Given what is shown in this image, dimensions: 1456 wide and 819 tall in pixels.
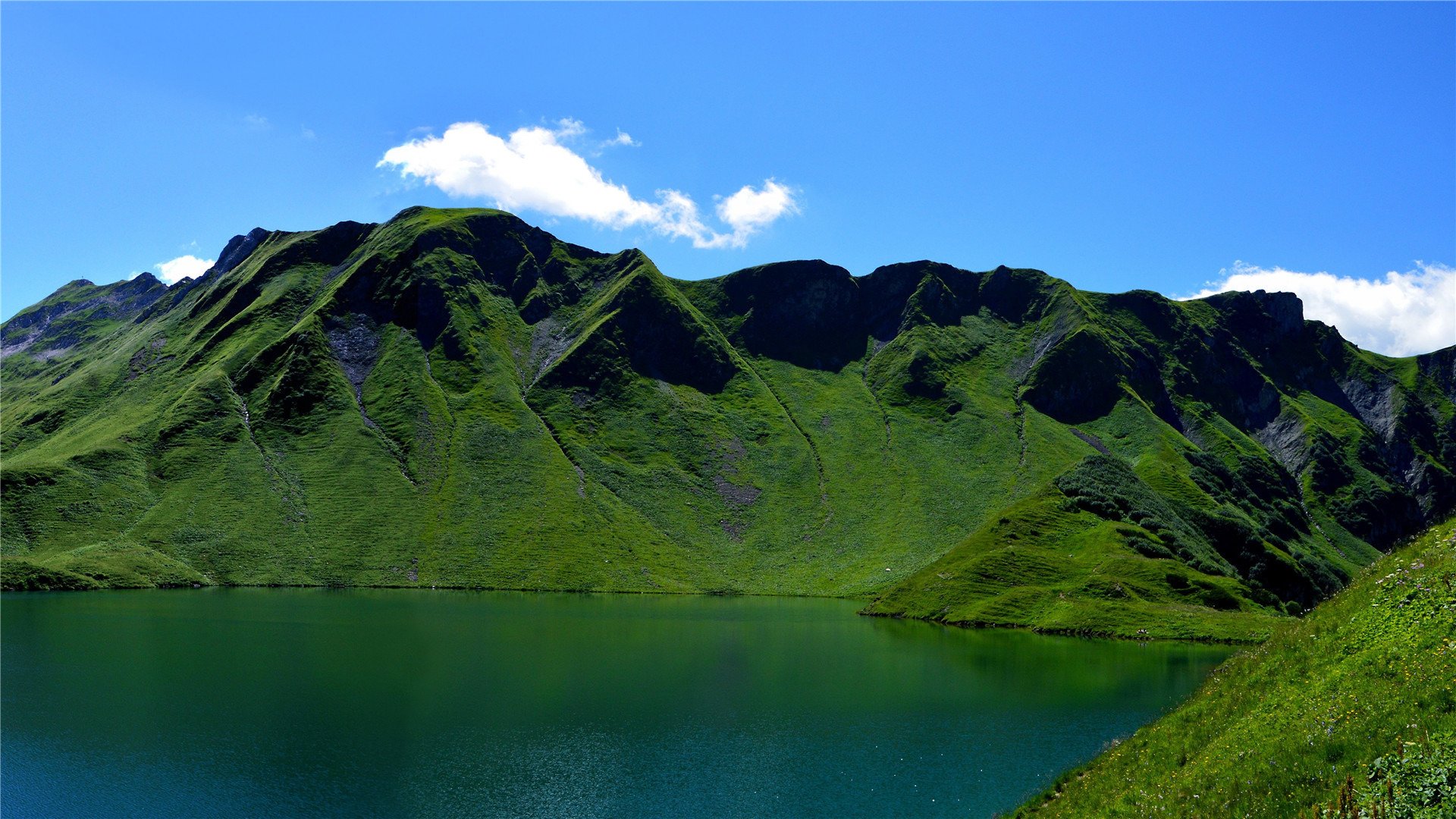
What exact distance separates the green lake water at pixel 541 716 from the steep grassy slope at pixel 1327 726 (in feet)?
47.7

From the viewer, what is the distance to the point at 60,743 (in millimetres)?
54500

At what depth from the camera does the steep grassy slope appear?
21875mm

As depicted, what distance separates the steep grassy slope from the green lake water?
14.5 m

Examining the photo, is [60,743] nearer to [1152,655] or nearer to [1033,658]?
[1033,658]

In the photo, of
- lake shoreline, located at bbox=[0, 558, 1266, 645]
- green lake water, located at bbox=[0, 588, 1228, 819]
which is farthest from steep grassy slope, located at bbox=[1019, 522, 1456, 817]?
lake shoreline, located at bbox=[0, 558, 1266, 645]

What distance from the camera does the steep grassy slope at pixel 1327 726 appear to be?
71.8 ft

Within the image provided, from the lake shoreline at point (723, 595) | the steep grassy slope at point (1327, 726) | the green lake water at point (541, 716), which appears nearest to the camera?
the steep grassy slope at point (1327, 726)

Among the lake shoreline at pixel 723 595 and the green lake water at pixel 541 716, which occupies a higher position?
the green lake water at pixel 541 716

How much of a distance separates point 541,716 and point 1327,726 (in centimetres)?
5195

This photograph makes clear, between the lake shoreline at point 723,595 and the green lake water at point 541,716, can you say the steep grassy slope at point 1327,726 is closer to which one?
the green lake water at point 541,716

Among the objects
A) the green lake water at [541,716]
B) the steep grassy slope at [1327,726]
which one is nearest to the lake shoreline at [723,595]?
the green lake water at [541,716]

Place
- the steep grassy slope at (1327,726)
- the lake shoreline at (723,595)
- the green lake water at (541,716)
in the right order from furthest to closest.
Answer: the lake shoreline at (723,595), the green lake water at (541,716), the steep grassy slope at (1327,726)

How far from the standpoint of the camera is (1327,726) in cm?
2522

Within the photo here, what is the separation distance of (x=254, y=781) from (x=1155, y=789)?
46.7 metres
